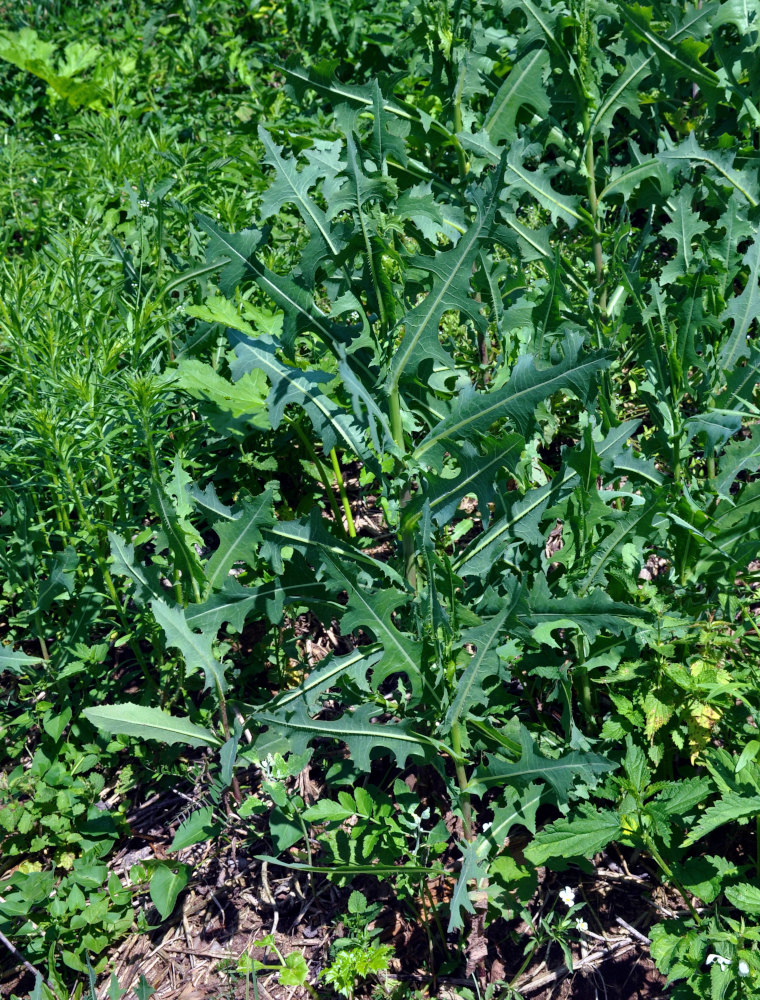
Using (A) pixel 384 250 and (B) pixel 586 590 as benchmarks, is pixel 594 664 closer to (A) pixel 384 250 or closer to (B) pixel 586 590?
(B) pixel 586 590

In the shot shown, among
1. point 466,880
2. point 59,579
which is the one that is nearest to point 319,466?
point 59,579

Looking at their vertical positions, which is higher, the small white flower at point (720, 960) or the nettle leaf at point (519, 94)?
the nettle leaf at point (519, 94)

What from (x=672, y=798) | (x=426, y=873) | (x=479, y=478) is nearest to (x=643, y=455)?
(x=479, y=478)

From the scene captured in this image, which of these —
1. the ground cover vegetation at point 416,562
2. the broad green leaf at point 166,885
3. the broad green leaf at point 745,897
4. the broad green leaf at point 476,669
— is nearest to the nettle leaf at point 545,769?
the ground cover vegetation at point 416,562

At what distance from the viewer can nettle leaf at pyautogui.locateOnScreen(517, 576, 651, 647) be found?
81.9 inches

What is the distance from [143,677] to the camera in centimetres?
291

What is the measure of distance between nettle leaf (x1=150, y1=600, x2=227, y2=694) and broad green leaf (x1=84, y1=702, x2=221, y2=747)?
0.13 m

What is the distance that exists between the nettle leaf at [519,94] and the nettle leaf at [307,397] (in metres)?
1.24

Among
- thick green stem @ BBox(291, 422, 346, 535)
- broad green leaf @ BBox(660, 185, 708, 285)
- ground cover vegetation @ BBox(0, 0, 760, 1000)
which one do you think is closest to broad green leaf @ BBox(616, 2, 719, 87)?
ground cover vegetation @ BBox(0, 0, 760, 1000)

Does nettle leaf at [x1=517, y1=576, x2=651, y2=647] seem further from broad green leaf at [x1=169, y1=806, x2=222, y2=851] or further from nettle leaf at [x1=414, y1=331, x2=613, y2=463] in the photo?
broad green leaf at [x1=169, y1=806, x2=222, y2=851]

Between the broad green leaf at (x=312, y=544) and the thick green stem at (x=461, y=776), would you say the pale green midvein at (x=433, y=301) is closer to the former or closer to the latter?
the broad green leaf at (x=312, y=544)

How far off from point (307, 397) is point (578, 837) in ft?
4.01

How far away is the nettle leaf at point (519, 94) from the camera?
9.64 feet

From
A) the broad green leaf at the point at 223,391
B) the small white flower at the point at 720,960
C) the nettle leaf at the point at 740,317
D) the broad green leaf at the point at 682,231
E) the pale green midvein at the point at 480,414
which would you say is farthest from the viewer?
the broad green leaf at the point at 682,231
